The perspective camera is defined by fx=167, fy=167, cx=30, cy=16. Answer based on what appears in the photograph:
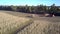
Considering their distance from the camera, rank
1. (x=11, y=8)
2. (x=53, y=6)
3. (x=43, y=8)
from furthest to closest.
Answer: (x=11, y=8) < (x=43, y=8) < (x=53, y=6)

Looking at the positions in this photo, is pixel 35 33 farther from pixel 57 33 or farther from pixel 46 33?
pixel 57 33

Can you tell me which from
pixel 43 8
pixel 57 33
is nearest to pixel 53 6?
pixel 43 8

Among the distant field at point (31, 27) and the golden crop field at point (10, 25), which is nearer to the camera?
the distant field at point (31, 27)

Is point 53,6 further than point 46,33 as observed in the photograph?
Yes

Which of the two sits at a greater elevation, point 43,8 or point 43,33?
point 43,33

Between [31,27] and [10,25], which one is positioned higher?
[31,27]

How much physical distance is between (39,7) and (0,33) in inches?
2669

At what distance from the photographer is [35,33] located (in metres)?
22.8

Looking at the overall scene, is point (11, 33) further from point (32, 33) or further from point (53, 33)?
point (53, 33)

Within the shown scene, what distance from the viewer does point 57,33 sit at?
75.0 ft

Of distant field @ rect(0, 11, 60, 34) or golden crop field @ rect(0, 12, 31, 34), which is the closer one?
distant field @ rect(0, 11, 60, 34)

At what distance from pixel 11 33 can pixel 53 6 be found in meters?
59.8

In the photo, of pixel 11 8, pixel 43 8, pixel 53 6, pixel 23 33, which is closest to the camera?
pixel 23 33

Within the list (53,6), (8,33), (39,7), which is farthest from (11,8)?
(8,33)
